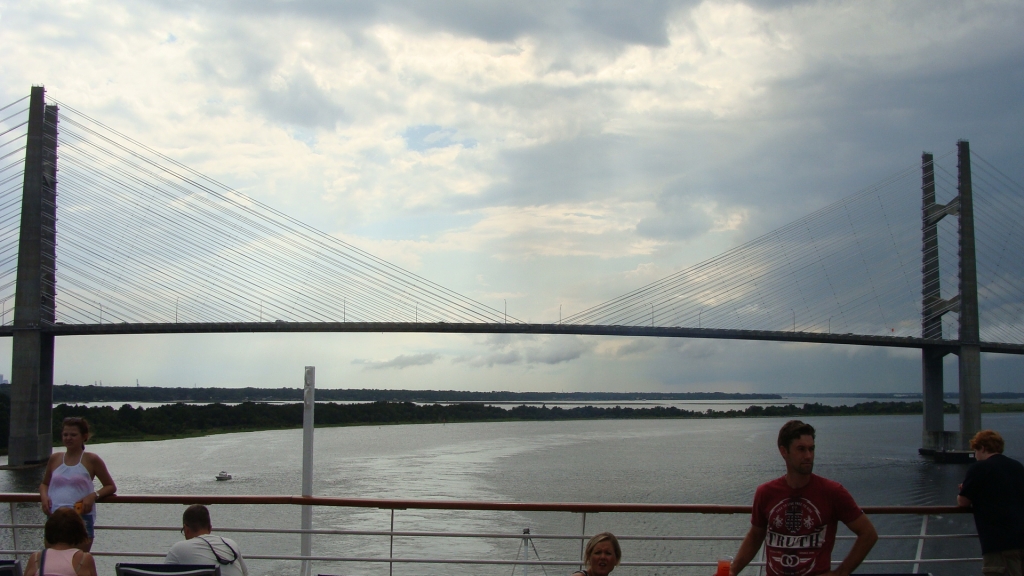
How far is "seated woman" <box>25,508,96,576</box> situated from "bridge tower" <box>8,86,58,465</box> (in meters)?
27.4

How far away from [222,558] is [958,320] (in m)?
35.6

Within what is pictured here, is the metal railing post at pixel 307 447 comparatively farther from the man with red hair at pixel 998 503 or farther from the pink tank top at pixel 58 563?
the man with red hair at pixel 998 503

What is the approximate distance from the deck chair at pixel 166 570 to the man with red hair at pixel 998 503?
286cm

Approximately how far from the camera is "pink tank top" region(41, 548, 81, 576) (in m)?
2.60

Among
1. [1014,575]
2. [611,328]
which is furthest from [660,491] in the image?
[1014,575]

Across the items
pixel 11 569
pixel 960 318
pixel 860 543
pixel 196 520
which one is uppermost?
pixel 960 318

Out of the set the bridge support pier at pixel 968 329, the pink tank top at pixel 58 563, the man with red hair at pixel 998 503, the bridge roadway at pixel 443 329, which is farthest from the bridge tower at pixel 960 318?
the pink tank top at pixel 58 563

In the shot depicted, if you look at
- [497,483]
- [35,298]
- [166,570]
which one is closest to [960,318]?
[497,483]

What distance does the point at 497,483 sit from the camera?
2558cm

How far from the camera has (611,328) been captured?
2841 centimetres

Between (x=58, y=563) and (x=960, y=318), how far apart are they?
36.0 meters

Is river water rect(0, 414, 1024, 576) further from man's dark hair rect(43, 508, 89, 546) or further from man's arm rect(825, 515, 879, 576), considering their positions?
man's arm rect(825, 515, 879, 576)

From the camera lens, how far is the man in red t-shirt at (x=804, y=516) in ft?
7.17

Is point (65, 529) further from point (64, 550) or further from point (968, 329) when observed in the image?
point (968, 329)
